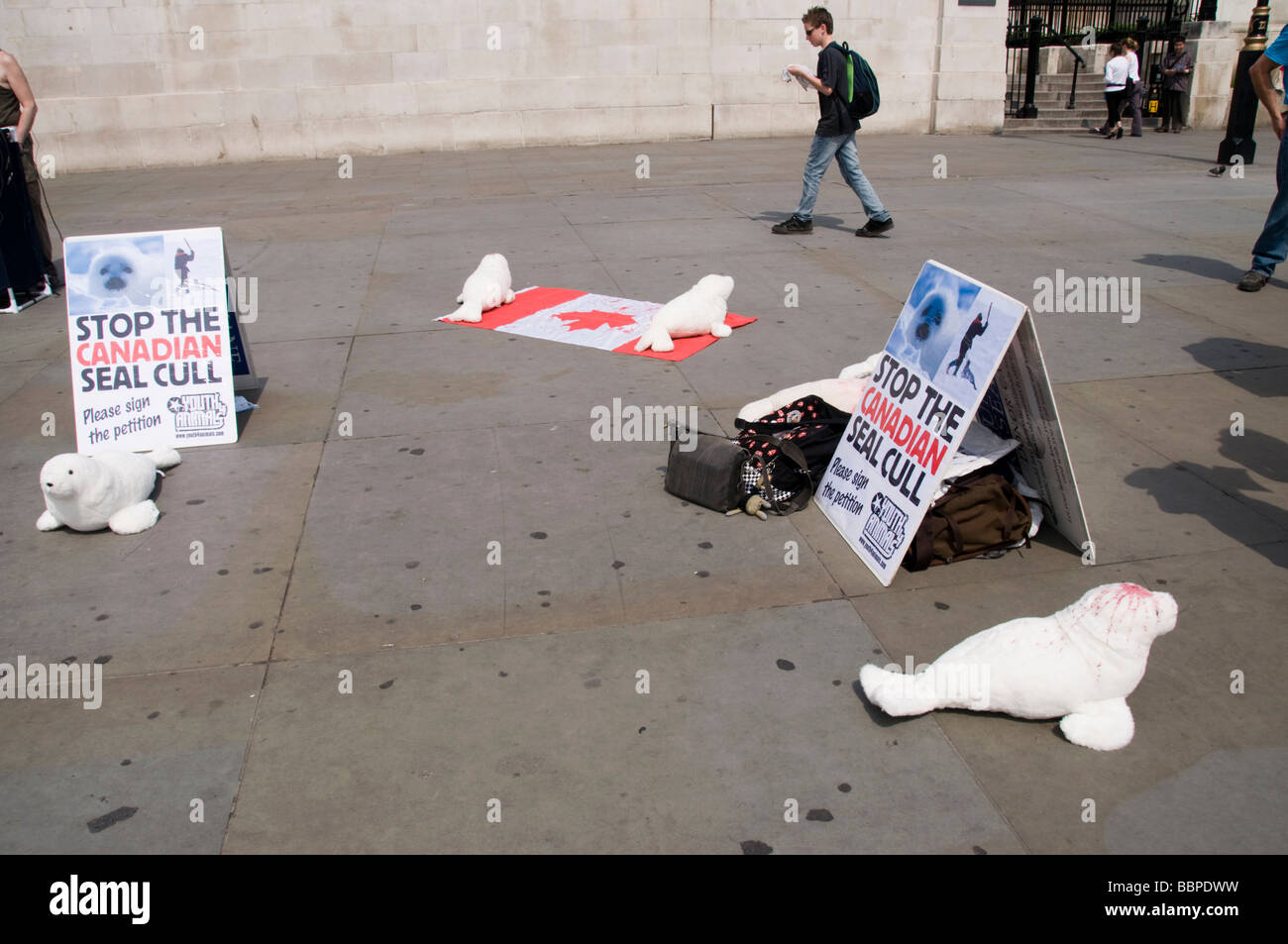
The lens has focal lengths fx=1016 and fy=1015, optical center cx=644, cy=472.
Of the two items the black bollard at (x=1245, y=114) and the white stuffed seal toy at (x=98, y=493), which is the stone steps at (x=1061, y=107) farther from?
the white stuffed seal toy at (x=98, y=493)

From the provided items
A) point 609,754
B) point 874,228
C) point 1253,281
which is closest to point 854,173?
point 874,228

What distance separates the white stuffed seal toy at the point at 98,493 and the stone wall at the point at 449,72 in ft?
44.7

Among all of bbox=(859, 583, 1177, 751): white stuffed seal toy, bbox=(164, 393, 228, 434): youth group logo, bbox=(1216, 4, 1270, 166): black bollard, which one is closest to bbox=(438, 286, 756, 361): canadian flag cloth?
bbox=(164, 393, 228, 434): youth group logo

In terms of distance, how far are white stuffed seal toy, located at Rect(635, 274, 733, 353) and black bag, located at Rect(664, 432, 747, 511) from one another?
209cm

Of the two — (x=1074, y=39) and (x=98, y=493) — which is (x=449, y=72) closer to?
(x=1074, y=39)

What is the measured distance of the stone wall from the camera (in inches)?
629

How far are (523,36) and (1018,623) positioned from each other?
16159 mm

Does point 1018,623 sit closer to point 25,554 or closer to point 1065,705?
point 1065,705

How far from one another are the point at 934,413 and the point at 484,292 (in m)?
4.40

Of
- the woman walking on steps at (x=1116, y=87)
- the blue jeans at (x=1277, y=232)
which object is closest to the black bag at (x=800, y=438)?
the blue jeans at (x=1277, y=232)

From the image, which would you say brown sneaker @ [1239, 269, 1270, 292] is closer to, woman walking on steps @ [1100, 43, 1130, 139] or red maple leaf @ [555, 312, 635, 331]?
red maple leaf @ [555, 312, 635, 331]

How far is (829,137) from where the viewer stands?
9.52m

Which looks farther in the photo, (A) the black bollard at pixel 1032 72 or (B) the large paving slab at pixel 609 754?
(A) the black bollard at pixel 1032 72

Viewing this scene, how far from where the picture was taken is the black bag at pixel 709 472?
4.65 metres
